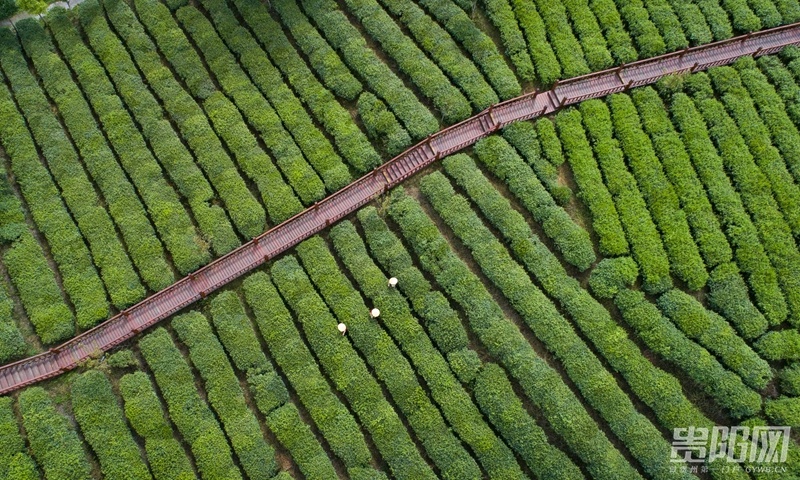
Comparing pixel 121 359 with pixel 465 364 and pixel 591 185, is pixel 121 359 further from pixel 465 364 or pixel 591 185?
pixel 591 185

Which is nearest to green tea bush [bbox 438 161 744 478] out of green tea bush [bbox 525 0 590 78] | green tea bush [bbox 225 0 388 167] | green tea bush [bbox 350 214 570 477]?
green tea bush [bbox 225 0 388 167]

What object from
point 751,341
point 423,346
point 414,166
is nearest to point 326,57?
point 414,166

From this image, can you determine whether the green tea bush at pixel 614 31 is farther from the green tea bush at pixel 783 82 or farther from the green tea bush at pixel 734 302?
the green tea bush at pixel 734 302

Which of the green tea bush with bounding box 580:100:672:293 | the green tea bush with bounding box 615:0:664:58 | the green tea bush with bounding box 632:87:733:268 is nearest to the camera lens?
the green tea bush with bounding box 580:100:672:293

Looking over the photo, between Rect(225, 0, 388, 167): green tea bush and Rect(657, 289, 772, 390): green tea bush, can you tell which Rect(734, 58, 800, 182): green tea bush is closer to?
Rect(657, 289, 772, 390): green tea bush

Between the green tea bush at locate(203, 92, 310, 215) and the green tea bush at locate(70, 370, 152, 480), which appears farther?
the green tea bush at locate(203, 92, 310, 215)

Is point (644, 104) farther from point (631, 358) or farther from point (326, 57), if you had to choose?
point (326, 57)

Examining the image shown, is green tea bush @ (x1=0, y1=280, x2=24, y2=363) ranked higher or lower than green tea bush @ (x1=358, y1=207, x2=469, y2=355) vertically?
lower
